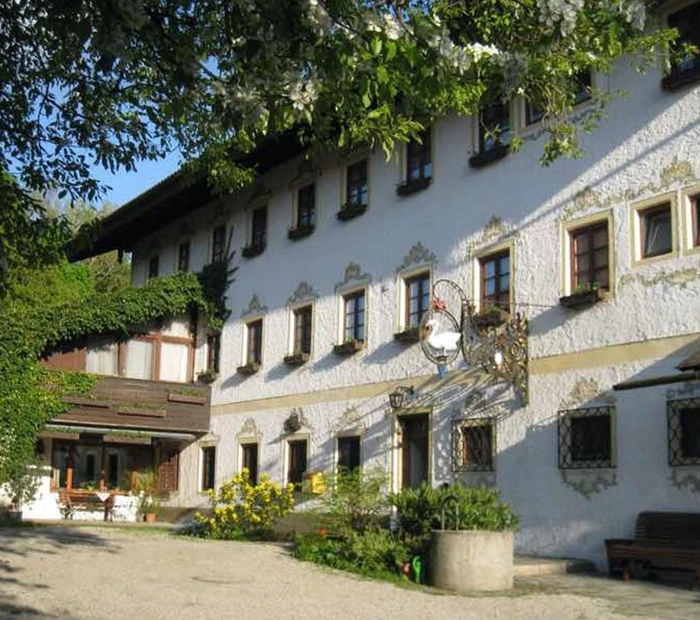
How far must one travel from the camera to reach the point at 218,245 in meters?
24.8

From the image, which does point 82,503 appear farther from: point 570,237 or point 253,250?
point 570,237

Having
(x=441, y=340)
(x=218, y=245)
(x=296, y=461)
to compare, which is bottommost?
(x=296, y=461)

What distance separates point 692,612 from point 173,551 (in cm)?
811

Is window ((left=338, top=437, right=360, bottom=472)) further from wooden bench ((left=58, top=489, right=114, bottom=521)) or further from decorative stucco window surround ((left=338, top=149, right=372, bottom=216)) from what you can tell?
wooden bench ((left=58, top=489, right=114, bottom=521))

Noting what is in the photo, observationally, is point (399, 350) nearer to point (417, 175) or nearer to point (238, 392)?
point (417, 175)

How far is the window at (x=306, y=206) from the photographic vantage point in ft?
70.0

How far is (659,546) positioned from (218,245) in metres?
15.3

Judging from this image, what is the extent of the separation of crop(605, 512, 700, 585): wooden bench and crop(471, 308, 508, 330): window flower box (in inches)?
152

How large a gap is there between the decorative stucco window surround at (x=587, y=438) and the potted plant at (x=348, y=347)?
→ 546 cm

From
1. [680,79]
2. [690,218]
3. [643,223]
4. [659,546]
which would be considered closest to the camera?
[659,546]

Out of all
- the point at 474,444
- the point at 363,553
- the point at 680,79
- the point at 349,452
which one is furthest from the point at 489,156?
the point at 363,553

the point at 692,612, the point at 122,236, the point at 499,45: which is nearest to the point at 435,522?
the point at 692,612

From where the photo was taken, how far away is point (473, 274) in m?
16.5

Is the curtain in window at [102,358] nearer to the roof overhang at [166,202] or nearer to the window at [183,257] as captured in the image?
the roof overhang at [166,202]
